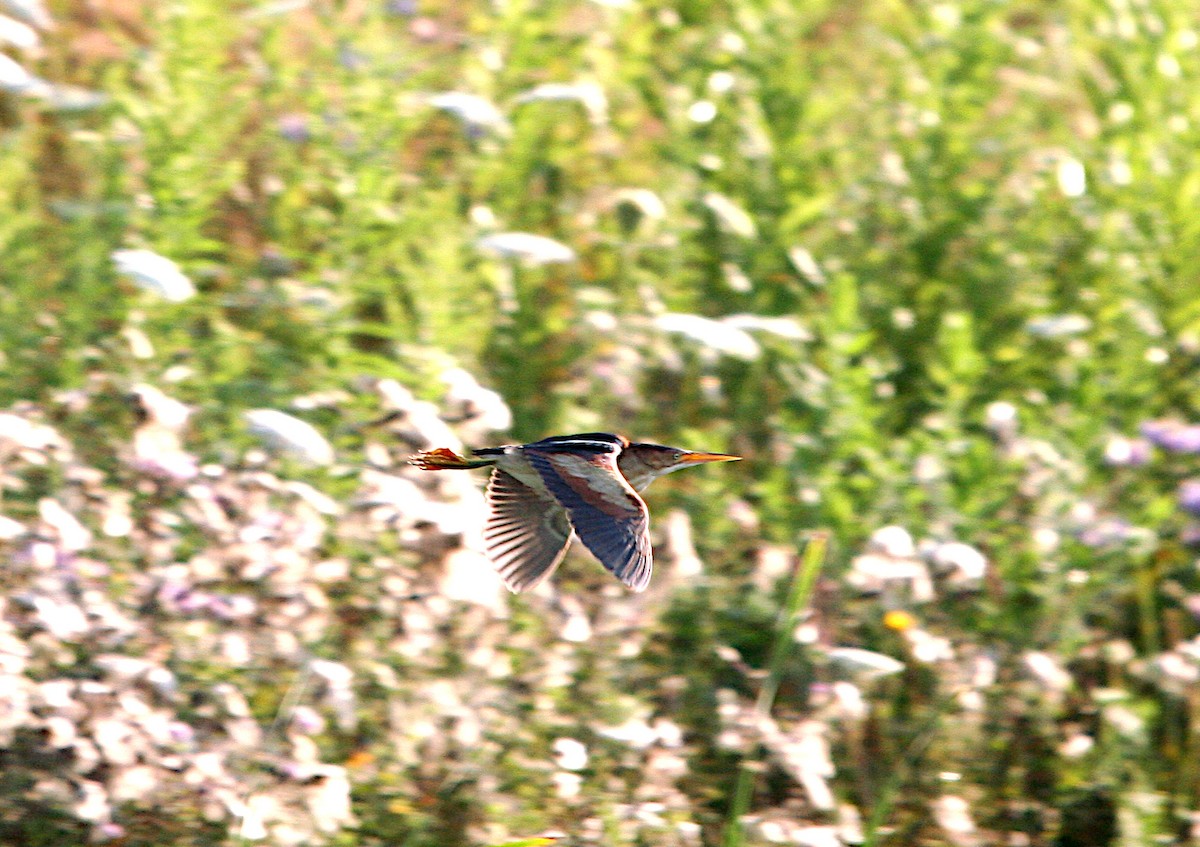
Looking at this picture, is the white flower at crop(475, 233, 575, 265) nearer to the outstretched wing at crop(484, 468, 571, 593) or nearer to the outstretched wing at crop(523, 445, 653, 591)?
the outstretched wing at crop(484, 468, 571, 593)

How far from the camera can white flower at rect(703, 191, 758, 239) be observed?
3.42 meters

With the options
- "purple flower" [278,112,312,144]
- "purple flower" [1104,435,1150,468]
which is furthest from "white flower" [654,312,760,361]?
"purple flower" [278,112,312,144]

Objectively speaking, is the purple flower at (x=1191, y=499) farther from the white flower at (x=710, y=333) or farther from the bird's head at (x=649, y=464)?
the bird's head at (x=649, y=464)

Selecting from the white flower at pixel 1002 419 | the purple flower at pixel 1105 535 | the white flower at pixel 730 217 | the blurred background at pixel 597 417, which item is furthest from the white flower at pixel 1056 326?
the white flower at pixel 730 217

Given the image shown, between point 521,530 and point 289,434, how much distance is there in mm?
401

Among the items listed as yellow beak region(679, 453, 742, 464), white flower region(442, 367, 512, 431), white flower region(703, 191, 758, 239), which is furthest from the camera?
white flower region(703, 191, 758, 239)

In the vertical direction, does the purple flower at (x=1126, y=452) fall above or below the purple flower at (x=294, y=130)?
below

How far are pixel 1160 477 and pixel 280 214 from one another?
1.96m

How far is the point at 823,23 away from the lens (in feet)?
15.1

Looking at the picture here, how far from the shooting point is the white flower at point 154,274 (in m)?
2.65

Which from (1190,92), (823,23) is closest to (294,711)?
(1190,92)

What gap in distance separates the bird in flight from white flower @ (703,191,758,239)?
1.13 m

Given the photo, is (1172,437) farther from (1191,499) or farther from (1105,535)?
(1105,535)

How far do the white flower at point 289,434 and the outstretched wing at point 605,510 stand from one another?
0.60 m
